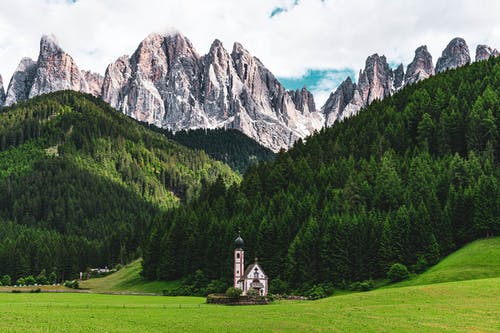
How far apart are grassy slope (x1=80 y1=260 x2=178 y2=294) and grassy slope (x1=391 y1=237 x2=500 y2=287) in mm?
53203

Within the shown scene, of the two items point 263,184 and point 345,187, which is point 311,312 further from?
point 263,184

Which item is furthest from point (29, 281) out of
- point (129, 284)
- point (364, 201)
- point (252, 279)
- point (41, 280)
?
point (364, 201)

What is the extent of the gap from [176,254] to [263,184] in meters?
31.6

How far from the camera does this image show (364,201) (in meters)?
112

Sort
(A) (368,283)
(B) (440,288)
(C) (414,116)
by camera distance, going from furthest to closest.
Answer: (C) (414,116), (A) (368,283), (B) (440,288)

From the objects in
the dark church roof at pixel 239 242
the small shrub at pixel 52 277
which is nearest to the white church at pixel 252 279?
the dark church roof at pixel 239 242

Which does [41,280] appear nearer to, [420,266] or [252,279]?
[252,279]

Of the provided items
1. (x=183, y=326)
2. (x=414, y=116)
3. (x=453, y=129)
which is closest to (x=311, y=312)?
(x=183, y=326)

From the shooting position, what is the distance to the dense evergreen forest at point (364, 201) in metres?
92.8

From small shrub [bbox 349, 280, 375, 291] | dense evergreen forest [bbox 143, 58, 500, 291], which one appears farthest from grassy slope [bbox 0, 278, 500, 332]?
dense evergreen forest [bbox 143, 58, 500, 291]

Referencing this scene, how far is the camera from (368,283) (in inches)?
3314

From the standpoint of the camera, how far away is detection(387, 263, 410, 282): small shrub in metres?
83.0

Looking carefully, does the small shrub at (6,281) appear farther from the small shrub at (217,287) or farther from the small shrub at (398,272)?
the small shrub at (398,272)

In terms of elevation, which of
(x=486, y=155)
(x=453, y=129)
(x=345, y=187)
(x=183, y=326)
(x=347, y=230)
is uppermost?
(x=453, y=129)
